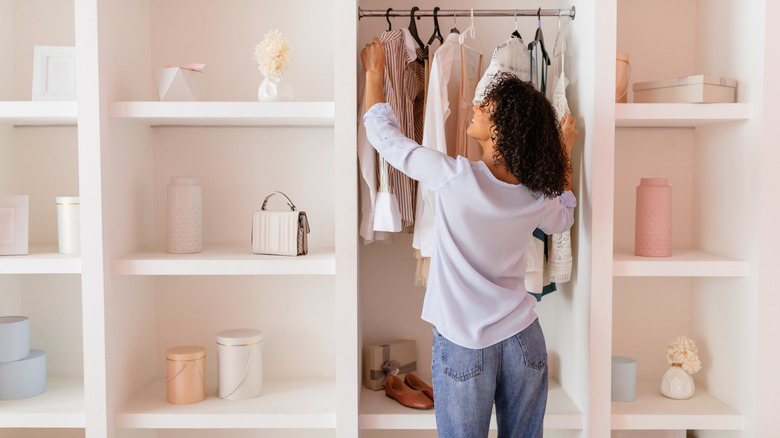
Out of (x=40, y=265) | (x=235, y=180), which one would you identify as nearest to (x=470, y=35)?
(x=235, y=180)

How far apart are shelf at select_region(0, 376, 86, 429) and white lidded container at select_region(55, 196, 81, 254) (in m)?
0.50

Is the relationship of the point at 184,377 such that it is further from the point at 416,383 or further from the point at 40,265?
the point at 416,383

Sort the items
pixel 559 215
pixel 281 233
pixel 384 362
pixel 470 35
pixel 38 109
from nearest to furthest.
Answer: pixel 559 215, pixel 38 109, pixel 281 233, pixel 470 35, pixel 384 362

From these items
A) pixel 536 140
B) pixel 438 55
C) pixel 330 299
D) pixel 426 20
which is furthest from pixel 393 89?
pixel 330 299

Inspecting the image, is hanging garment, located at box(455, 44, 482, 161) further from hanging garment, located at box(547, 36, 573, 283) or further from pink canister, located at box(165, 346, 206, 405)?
pink canister, located at box(165, 346, 206, 405)

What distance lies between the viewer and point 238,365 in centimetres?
212

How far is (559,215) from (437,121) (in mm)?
468

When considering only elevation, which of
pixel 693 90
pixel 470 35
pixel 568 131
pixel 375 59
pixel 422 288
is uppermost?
Answer: pixel 470 35

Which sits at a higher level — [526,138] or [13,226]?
[526,138]

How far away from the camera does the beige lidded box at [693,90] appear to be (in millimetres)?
1944

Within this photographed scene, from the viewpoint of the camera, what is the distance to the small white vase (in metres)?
2.13

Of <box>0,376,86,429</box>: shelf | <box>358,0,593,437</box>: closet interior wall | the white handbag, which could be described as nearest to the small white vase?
<box>358,0,593,437</box>: closet interior wall

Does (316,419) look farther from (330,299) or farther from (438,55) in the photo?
(438,55)

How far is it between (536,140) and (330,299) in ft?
3.77
